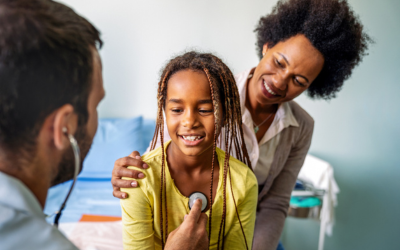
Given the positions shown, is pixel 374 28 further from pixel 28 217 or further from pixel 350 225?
pixel 28 217

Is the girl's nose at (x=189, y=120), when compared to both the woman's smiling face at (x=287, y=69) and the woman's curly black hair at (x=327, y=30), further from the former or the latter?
the woman's curly black hair at (x=327, y=30)

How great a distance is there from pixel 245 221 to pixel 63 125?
0.69 meters

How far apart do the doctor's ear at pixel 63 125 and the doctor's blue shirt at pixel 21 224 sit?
101 millimetres

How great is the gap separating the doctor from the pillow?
5.84ft

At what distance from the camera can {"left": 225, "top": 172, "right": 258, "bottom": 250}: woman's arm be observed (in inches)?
40.3

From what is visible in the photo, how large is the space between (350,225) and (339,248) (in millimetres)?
230

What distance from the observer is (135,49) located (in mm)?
2746

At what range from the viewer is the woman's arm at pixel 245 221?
1.02 m

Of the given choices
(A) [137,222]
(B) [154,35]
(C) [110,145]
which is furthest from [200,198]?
(B) [154,35]

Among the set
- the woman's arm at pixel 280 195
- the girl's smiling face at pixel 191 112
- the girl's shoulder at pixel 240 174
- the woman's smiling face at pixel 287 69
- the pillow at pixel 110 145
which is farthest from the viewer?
the pillow at pixel 110 145

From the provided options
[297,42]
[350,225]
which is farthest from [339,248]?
[297,42]

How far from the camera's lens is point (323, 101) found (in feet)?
8.27

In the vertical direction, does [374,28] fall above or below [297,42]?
above

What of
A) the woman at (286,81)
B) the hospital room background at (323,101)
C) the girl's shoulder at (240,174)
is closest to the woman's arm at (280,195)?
the woman at (286,81)
